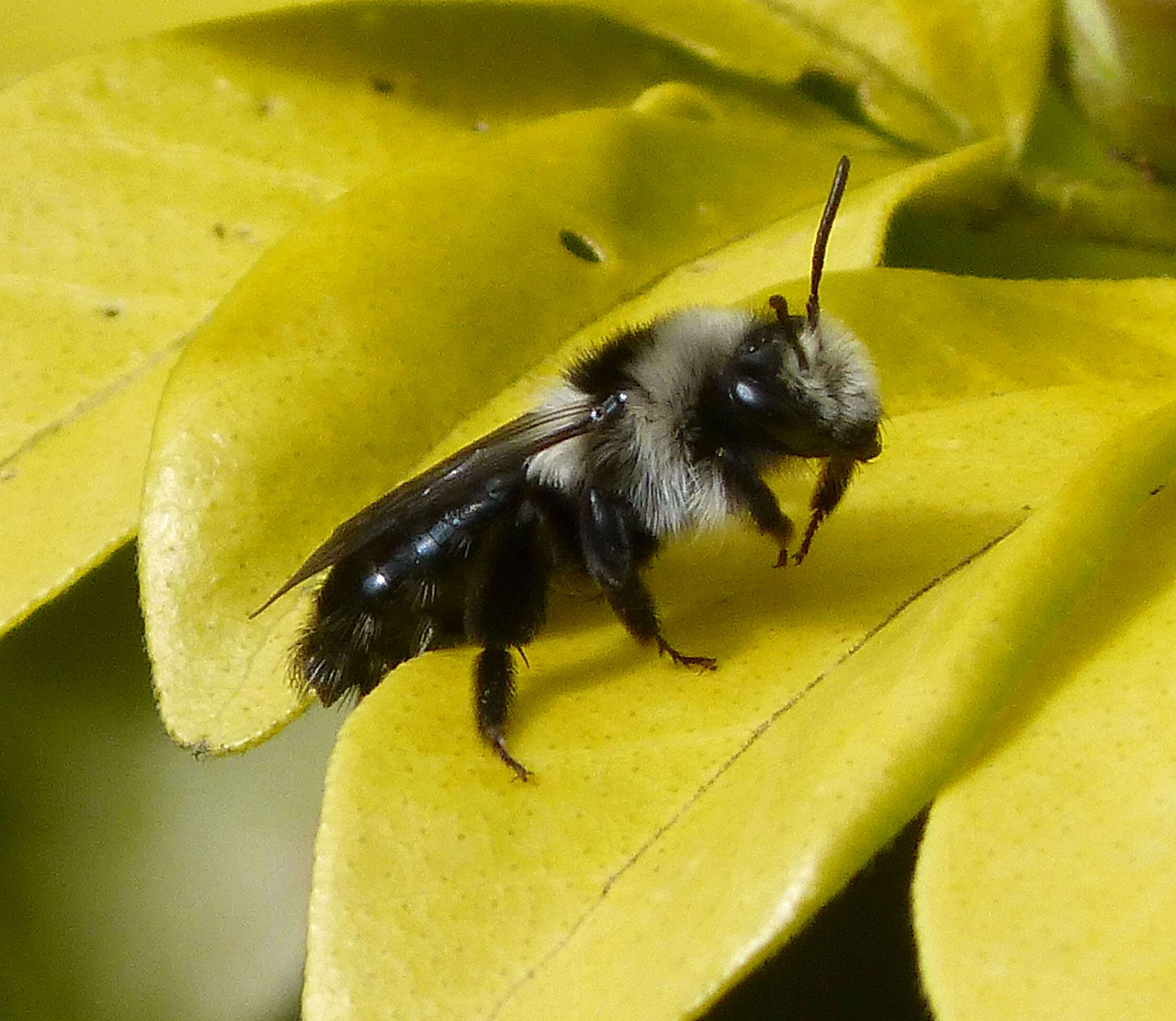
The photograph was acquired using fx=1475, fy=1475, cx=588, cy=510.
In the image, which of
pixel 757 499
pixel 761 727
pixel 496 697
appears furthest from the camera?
pixel 757 499

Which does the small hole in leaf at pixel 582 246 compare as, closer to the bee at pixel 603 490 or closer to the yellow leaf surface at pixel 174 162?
the bee at pixel 603 490

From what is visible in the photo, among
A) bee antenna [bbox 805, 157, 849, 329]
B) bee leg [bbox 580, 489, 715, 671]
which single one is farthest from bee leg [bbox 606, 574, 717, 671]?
bee antenna [bbox 805, 157, 849, 329]

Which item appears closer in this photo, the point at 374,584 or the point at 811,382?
the point at 811,382

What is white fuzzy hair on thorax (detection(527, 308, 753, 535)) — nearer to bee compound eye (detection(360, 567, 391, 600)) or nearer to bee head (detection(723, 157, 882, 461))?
bee head (detection(723, 157, 882, 461))

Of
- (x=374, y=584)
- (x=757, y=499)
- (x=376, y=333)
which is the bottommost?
(x=374, y=584)

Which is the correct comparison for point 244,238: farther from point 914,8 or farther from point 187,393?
point 914,8

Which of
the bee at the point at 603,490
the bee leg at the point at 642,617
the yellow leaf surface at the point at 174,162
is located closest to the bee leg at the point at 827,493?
the bee at the point at 603,490

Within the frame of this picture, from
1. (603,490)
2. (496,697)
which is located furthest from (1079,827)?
(603,490)

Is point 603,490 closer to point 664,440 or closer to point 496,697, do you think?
point 664,440
